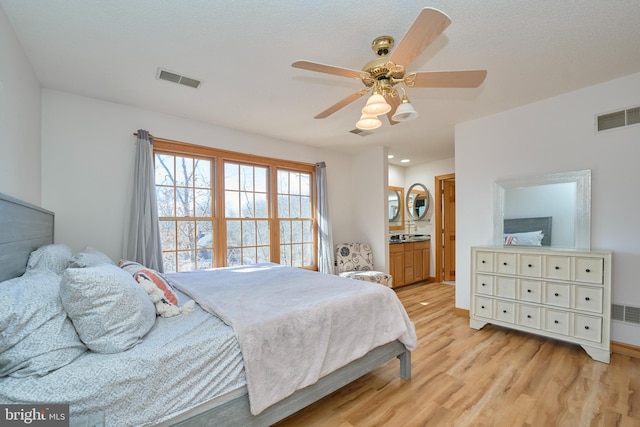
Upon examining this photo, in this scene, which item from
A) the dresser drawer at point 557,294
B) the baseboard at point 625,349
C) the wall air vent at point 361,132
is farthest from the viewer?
the wall air vent at point 361,132

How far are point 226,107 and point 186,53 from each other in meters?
0.95

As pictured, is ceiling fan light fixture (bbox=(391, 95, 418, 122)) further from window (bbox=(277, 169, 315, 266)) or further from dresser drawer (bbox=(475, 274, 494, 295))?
window (bbox=(277, 169, 315, 266))

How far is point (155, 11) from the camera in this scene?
64.5 inches

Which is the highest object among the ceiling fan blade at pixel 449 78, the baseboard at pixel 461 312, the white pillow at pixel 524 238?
the ceiling fan blade at pixel 449 78

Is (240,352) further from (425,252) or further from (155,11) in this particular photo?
(425,252)

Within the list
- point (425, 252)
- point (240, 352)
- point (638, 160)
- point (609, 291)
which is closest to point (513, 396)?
point (609, 291)

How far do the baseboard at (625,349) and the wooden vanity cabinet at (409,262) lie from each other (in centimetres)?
280

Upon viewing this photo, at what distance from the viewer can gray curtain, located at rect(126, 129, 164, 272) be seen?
2.82 m

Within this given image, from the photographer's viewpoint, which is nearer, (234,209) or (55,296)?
(55,296)

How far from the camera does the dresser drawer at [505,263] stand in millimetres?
2911

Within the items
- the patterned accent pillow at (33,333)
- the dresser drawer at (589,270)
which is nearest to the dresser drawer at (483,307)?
the dresser drawer at (589,270)

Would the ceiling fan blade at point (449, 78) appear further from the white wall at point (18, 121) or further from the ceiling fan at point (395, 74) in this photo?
the white wall at point (18, 121)

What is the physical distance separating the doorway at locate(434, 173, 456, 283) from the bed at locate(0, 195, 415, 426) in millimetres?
4539

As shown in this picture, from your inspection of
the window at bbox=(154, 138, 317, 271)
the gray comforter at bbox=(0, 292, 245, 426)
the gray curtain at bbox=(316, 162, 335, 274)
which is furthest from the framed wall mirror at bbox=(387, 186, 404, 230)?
the gray comforter at bbox=(0, 292, 245, 426)
